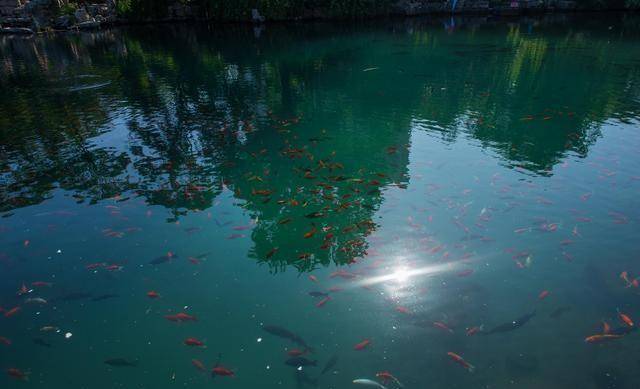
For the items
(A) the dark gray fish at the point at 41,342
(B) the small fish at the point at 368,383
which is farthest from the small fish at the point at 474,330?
(A) the dark gray fish at the point at 41,342

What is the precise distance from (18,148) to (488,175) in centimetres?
1662

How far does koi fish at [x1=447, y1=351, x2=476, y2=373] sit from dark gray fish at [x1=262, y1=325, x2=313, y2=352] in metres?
2.27

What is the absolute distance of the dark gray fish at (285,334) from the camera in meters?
6.39

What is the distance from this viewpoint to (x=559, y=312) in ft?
22.6


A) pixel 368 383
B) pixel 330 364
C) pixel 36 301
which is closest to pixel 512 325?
pixel 368 383

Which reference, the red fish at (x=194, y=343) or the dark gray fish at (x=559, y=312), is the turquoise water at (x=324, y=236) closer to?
the dark gray fish at (x=559, y=312)

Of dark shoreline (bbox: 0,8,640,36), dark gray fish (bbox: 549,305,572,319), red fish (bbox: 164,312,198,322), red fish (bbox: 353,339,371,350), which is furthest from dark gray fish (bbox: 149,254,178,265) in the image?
dark shoreline (bbox: 0,8,640,36)

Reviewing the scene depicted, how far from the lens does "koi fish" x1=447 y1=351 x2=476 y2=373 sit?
19.4ft

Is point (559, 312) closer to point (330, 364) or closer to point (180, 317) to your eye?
point (330, 364)

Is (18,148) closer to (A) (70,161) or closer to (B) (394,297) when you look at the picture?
(A) (70,161)

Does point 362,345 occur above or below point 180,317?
below

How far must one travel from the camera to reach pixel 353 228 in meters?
9.25

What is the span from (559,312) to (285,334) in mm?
4932

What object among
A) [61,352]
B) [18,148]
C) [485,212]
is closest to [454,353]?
[485,212]
